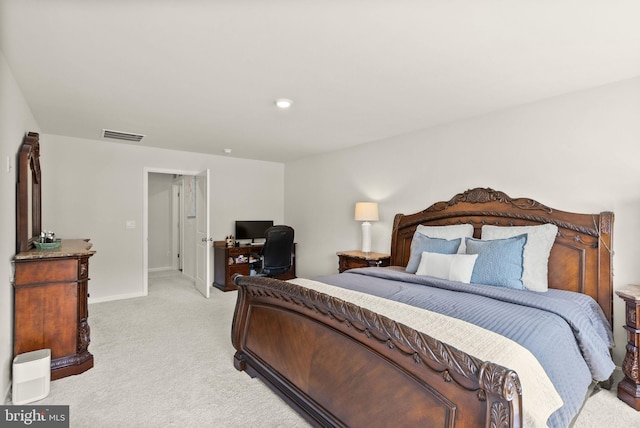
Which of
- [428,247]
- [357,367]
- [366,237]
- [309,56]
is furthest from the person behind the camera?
[366,237]

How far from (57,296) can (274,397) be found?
6.22ft

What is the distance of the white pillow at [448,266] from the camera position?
2.68m

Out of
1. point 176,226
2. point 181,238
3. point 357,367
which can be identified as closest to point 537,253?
point 357,367

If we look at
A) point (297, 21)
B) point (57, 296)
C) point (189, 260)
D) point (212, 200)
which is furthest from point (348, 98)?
point (189, 260)

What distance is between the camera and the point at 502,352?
54.7 inches

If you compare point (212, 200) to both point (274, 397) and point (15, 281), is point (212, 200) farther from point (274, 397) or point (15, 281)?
point (274, 397)

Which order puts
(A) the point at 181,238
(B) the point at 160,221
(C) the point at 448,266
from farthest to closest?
(B) the point at 160,221
(A) the point at 181,238
(C) the point at 448,266

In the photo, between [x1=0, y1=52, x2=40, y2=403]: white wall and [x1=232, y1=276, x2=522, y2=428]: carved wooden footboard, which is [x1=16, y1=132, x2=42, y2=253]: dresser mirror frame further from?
[x1=232, y1=276, x2=522, y2=428]: carved wooden footboard

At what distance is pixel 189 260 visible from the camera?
241 inches

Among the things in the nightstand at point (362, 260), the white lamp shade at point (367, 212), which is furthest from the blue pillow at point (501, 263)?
the white lamp shade at point (367, 212)

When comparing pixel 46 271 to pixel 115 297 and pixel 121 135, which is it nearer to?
pixel 121 135

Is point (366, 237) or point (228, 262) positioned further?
point (228, 262)

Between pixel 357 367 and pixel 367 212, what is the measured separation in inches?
108

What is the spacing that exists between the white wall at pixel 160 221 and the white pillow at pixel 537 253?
6.70 meters
